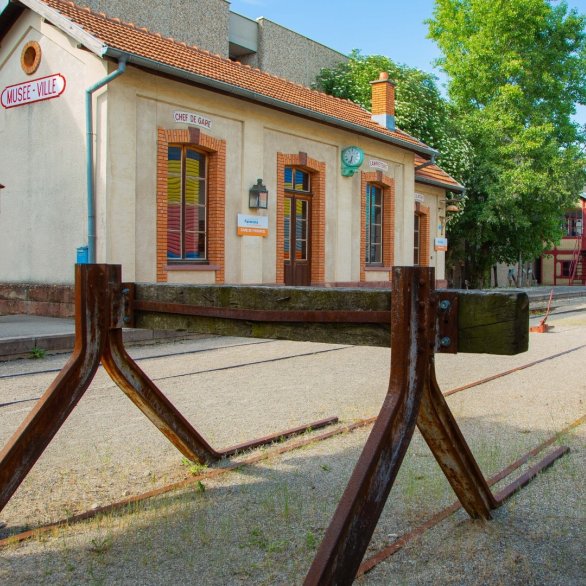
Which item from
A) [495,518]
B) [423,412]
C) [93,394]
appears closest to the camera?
[423,412]

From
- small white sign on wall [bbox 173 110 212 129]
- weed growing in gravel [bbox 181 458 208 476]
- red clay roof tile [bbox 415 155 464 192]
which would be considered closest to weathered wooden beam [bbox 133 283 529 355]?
weed growing in gravel [bbox 181 458 208 476]

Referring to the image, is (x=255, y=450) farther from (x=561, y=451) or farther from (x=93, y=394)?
(x=93, y=394)

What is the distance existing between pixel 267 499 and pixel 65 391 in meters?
1.20

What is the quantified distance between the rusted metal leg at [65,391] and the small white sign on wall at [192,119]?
36.4 ft

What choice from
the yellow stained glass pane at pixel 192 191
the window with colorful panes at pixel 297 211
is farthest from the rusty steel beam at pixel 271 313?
the window with colorful panes at pixel 297 211

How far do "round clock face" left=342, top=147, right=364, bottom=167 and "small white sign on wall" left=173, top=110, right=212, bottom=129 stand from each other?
486cm

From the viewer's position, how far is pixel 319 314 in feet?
9.11

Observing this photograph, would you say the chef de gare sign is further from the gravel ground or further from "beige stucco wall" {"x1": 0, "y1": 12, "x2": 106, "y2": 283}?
the gravel ground

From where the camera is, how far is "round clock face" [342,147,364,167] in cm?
1823

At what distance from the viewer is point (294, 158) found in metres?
16.9

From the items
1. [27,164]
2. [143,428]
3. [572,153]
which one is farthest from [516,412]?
[572,153]

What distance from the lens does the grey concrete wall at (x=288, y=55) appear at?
30406mm

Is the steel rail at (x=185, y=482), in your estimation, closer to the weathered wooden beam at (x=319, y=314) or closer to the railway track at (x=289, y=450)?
the railway track at (x=289, y=450)

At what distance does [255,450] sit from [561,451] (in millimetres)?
1992
